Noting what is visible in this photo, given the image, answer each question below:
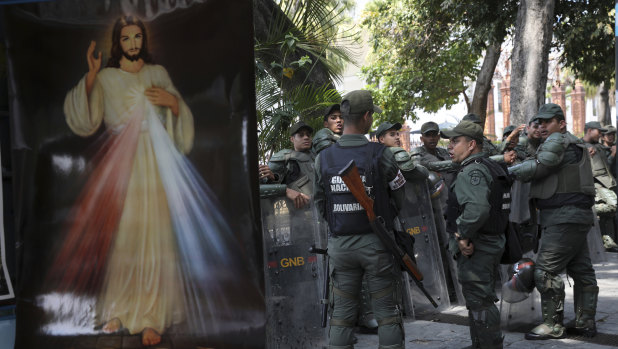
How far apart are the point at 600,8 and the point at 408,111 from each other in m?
10.0

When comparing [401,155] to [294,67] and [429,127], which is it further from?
[294,67]

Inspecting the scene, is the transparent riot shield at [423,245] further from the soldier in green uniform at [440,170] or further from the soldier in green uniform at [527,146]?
the soldier in green uniform at [527,146]

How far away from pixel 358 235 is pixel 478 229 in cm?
102

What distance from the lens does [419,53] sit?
20.5m

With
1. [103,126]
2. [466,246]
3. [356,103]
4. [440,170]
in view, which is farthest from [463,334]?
[103,126]

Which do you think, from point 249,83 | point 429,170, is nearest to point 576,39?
point 429,170

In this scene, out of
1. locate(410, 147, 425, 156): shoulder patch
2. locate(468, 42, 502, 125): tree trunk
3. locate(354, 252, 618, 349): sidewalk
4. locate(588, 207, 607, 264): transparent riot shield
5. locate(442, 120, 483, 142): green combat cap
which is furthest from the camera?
locate(468, 42, 502, 125): tree trunk

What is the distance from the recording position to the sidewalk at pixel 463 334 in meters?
5.86

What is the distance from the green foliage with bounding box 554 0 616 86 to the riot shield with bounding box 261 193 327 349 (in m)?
11.4

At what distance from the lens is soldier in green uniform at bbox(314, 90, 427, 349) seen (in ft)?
14.8

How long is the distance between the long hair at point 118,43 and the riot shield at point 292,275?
1428 mm

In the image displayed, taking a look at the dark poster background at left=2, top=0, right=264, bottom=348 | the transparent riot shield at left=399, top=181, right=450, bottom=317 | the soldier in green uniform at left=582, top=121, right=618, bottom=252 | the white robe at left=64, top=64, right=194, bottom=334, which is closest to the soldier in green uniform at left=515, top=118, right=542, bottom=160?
the transparent riot shield at left=399, top=181, right=450, bottom=317

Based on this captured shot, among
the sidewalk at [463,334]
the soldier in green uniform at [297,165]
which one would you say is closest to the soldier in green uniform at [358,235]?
the sidewalk at [463,334]

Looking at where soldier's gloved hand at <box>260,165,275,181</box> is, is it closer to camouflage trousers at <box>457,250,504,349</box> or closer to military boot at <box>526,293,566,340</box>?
camouflage trousers at <box>457,250,504,349</box>
